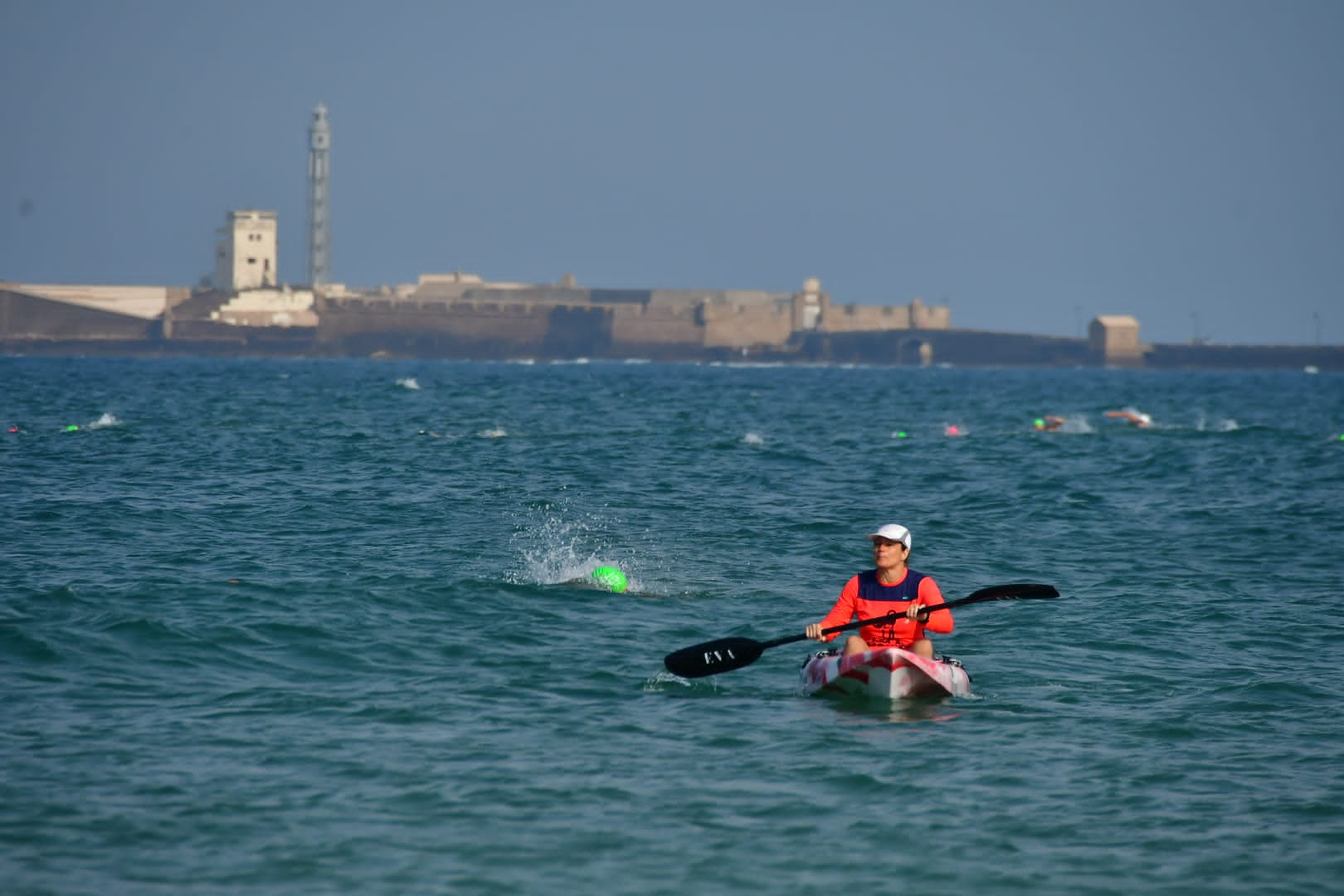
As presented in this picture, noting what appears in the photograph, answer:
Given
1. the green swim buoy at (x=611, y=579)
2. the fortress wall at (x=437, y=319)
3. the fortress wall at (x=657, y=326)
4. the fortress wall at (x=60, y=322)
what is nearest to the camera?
the green swim buoy at (x=611, y=579)

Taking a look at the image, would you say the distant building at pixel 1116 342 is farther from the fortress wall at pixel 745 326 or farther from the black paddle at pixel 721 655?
the black paddle at pixel 721 655

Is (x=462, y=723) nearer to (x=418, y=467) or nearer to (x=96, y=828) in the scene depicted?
(x=96, y=828)

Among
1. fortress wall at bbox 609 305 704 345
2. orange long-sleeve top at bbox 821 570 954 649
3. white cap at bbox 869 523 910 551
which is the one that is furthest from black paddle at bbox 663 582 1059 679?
fortress wall at bbox 609 305 704 345

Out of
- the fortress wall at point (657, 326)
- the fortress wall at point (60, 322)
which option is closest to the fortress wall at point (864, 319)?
the fortress wall at point (657, 326)

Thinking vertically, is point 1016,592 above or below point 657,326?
below

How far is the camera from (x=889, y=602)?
12.3 m

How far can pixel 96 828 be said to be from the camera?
8.49 m

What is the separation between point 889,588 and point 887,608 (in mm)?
159

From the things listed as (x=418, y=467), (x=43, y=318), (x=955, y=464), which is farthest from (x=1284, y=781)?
(x=43, y=318)

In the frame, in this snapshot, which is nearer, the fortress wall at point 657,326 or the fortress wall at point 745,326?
the fortress wall at point 657,326

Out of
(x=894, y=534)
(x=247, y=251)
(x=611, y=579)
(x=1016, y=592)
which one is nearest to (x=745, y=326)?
(x=247, y=251)

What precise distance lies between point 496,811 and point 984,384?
103679mm

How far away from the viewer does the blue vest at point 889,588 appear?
12227mm

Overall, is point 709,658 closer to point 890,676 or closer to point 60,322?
point 890,676
